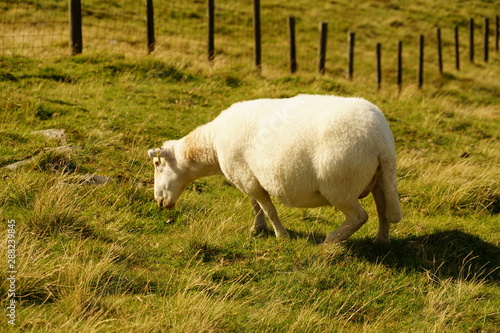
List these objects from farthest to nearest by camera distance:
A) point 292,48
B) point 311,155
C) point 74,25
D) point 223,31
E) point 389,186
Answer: point 223,31 < point 292,48 < point 74,25 < point 389,186 < point 311,155

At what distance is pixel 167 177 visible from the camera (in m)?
6.62


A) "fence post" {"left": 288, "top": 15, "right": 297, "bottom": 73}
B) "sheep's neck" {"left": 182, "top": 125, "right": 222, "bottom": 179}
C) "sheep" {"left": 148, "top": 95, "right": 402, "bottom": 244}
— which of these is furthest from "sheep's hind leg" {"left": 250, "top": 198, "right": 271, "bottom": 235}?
"fence post" {"left": 288, "top": 15, "right": 297, "bottom": 73}

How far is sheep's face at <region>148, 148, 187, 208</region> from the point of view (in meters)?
6.46

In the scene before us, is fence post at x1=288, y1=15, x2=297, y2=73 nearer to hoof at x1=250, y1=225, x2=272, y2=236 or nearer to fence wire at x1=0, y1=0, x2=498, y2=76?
fence wire at x1=0, y1=0, x2=498, y2=76

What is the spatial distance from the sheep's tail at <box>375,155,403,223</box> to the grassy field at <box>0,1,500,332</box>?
44cm

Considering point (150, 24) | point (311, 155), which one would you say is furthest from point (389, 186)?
point (150, 24)

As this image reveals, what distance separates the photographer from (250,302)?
4.68 metres

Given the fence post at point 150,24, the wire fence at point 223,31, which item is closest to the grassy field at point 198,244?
the fence post at point 150,24

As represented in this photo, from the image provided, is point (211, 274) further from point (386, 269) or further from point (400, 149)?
point (400, 149)

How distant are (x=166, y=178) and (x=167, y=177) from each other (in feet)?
0.05

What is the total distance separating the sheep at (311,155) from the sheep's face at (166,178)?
0.43m

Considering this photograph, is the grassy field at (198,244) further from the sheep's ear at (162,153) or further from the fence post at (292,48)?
the fence post at (292,48)

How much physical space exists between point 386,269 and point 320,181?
105 cm

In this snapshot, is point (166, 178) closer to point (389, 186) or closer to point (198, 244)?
point (198, 244)
